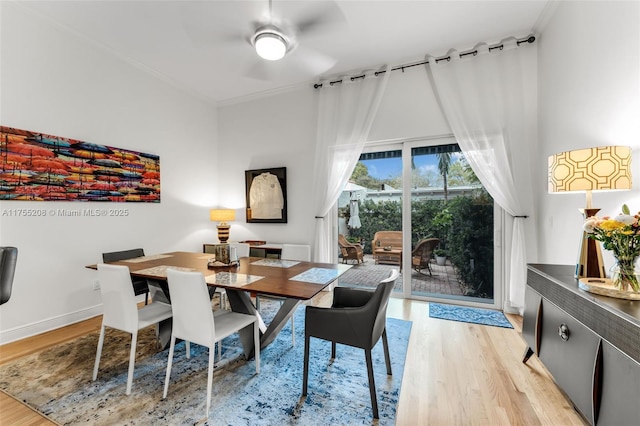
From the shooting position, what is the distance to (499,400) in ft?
5.81

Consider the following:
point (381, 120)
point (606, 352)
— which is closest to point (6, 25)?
point (381, 120)

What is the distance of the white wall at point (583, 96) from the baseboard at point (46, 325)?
4921 millimetres

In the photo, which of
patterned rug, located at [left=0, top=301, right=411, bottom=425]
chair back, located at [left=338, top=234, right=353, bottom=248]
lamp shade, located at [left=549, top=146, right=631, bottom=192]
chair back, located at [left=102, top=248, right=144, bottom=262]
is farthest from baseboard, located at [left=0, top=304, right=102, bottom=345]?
lamp shade, located at [left=549, top=146, right=631, bottom=192]

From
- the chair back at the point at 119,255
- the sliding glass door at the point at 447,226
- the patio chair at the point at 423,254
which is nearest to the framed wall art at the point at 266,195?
the chair back at the point at 119,255

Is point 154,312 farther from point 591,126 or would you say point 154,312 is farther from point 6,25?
point 591,126

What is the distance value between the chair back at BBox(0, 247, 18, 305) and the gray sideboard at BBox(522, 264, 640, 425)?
301 centimetres

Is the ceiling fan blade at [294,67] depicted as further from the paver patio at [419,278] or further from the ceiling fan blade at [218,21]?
the paver patio at [419,278]

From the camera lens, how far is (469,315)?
3.15 metres

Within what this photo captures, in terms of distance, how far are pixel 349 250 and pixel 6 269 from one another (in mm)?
3395

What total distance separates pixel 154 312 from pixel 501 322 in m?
3.40

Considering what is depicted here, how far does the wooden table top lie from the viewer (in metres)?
1.72

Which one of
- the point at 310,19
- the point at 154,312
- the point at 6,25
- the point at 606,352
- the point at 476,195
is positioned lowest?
the point at 154,312

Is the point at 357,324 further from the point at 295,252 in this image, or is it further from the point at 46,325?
the point at 46,325

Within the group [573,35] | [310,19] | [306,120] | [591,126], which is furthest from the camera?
[306,120]
